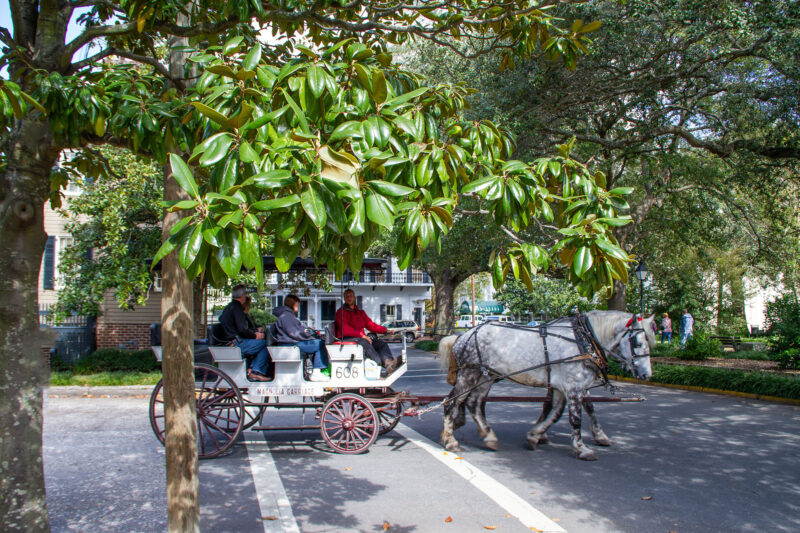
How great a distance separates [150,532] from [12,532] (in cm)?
173

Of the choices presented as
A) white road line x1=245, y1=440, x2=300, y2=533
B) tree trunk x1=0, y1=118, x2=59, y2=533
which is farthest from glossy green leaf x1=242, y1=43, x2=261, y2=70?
white road line x1=245, y1=440, x2=300, y2=533

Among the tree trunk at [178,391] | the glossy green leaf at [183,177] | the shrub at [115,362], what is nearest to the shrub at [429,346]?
the shrub at [115,362]

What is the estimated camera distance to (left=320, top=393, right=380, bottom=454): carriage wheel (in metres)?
8.25

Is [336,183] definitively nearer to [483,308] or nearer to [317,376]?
[317,376]

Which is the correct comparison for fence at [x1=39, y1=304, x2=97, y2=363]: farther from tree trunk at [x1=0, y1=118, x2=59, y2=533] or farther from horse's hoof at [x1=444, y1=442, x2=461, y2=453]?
tree trunk at [x1=0, y1=118, x2=59, y2=533]

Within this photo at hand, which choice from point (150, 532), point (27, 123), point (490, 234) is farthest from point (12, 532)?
point (490, 234)

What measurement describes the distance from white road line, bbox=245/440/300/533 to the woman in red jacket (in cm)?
212

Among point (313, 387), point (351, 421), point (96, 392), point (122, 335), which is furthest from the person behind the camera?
point (122, 335)

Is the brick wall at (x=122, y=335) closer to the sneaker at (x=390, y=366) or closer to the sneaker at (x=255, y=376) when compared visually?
the sneaker at (x=255, y=376)

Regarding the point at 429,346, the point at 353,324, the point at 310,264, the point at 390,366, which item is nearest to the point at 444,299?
the point at 429,346

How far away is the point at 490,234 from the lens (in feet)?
60.5

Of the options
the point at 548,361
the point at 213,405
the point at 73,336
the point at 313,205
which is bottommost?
the point at 213,405

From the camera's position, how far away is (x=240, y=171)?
257 cm

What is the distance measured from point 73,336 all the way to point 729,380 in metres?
19.3
